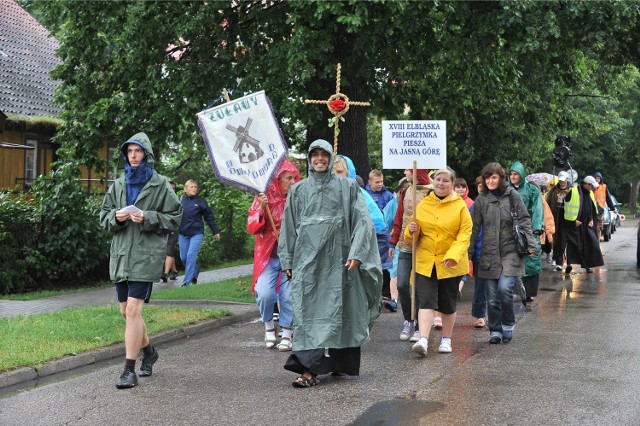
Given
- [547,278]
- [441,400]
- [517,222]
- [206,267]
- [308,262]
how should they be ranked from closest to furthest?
1. [441,400]
2. [308,262]
3. [517,222]
4. [547,278]
5. [206,267]

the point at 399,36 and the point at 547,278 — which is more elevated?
the point at 399,36

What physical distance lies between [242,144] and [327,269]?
2.13 meters

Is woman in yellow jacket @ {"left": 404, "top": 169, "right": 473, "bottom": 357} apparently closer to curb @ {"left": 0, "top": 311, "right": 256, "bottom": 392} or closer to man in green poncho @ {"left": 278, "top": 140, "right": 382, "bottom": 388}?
man in green poncho @ {"left": 278, "top": 140, "right": 382, "bottom": 388}

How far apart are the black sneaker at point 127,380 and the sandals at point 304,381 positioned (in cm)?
126

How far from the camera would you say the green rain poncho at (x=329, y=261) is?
7.80 metres

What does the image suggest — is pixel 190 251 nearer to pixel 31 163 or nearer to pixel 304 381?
pixel 304 381

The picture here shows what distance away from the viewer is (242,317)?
12.6 meters

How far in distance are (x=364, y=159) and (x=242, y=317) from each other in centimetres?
712

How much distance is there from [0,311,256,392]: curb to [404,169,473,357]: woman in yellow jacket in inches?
111

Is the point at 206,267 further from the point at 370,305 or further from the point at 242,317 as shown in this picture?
the point at 370,305

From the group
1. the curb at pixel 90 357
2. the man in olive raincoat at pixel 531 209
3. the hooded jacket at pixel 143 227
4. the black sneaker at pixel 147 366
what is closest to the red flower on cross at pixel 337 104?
the man in olive raincoat at pixel 531 209

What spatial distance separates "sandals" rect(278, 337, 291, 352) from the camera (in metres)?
9.80

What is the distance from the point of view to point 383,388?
303 inches

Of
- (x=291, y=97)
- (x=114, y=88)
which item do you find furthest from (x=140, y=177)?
(x=114, y=88)
